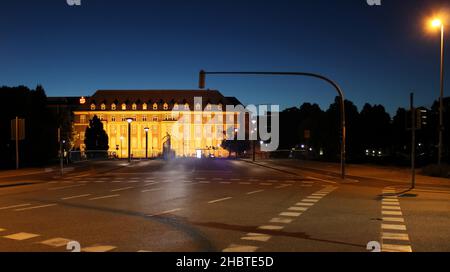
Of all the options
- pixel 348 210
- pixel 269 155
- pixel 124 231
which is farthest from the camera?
pixel 269 155

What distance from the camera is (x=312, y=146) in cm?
7081

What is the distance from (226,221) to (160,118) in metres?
137

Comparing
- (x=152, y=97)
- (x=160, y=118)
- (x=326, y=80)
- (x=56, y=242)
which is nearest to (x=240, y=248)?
(x=56, y=242)

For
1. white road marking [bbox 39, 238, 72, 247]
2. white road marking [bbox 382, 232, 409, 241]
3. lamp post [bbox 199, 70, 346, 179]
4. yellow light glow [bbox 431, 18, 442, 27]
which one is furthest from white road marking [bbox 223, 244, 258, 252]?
yellow light glow [bbox 431, 18, 442, 27]

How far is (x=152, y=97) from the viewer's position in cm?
15112

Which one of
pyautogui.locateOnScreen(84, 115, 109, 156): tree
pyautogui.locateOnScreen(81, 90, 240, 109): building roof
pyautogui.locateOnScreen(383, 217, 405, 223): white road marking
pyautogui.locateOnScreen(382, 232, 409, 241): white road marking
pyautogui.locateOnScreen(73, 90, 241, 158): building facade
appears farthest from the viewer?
pyautogui.locateOnScreen(81, 90, 240, 109): building roof

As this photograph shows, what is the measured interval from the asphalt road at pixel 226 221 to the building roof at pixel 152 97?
427 ft

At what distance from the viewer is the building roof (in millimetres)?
148875

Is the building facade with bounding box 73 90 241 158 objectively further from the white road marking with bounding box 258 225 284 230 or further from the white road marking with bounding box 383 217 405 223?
the white road marking with bounding box 258 225 284 230

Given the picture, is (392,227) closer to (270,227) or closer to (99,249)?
(270,227)

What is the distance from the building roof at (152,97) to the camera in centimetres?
14888
